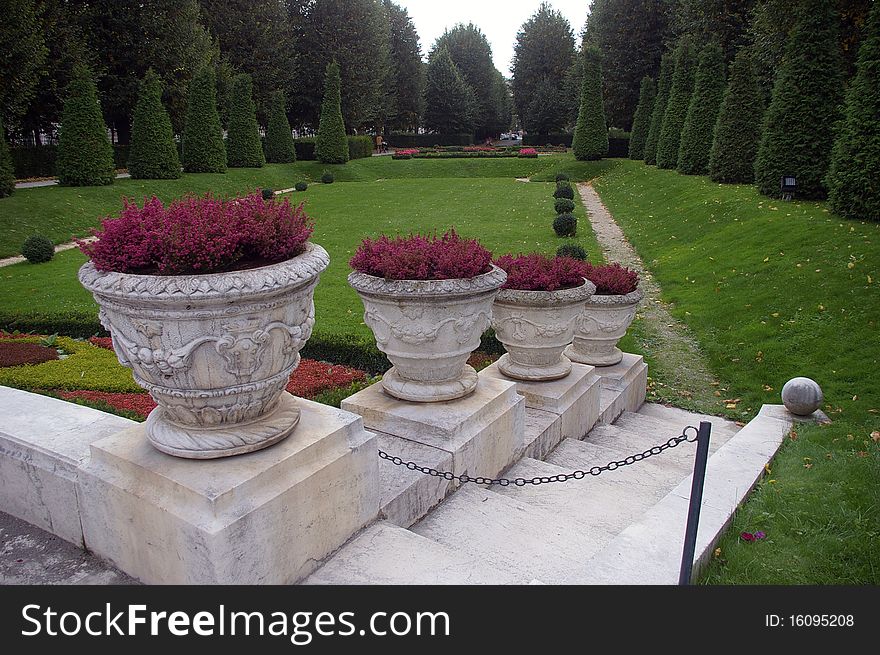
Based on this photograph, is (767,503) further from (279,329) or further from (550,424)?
(279,329)

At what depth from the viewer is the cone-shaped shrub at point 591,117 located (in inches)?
1398

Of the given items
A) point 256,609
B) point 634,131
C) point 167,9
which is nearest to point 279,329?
point 256,609

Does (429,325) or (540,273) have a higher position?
(540,273)

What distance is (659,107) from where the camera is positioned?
31.6 meters

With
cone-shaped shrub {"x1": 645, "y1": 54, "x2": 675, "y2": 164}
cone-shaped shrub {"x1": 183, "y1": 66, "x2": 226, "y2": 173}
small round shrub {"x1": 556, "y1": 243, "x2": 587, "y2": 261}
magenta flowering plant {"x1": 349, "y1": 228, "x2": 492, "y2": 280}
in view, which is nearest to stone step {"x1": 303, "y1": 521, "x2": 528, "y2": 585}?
magenta flowering plant {"x1": 349, "y1": 228, "x2": 492, "y2": 280}

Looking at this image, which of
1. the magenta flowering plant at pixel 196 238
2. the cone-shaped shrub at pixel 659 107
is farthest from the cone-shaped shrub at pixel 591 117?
the magenta flowering plant at pixel 196 238

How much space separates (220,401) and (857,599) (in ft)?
9.12

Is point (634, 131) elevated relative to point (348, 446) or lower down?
elevated

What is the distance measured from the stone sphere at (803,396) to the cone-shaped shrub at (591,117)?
33075 millimetres

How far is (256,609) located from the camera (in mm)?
2438

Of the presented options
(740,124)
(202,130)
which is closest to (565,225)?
(740,124)

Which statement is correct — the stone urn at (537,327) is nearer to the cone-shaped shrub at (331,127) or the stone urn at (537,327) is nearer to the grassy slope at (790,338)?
the grassy slope at (790,338)

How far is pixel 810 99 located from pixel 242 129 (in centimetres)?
2617

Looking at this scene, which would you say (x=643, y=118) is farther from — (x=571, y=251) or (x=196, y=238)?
(x=196, y=238)
